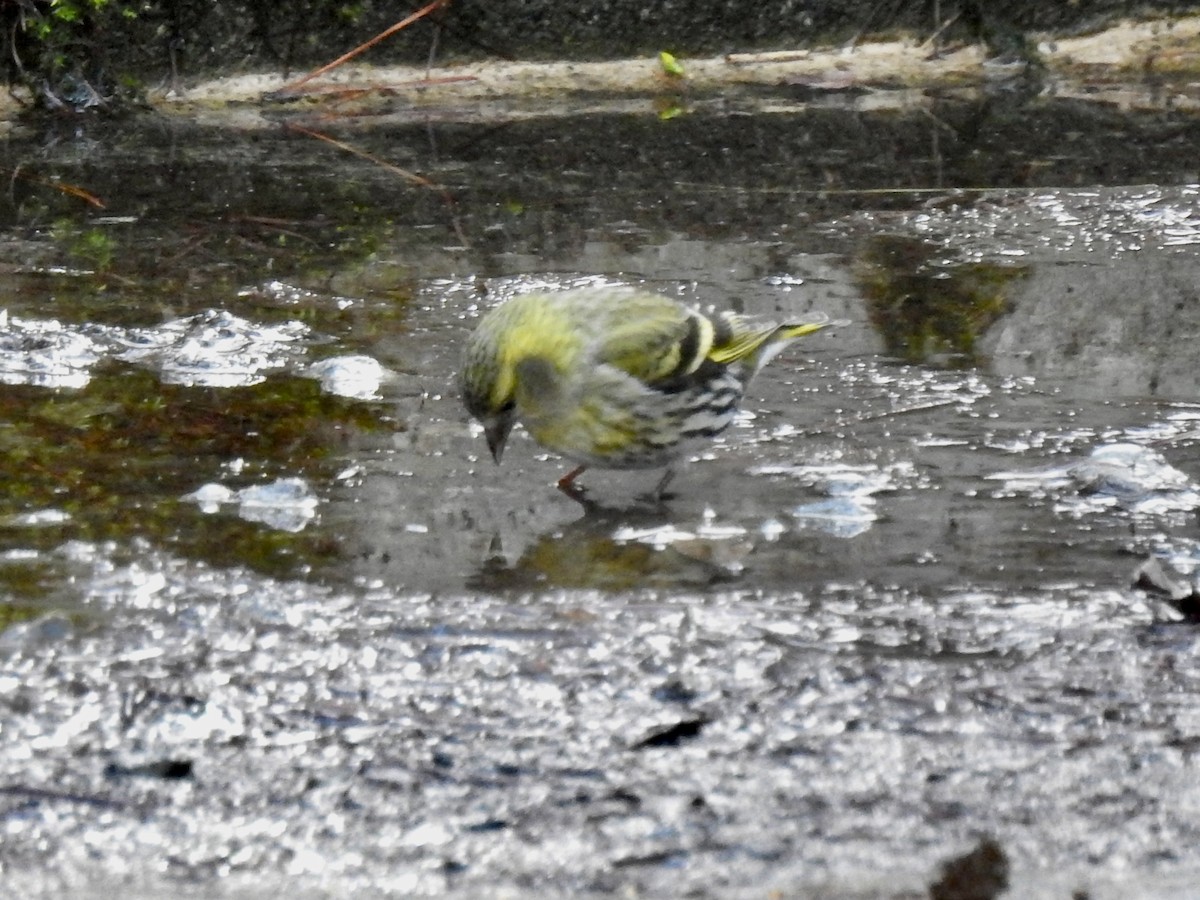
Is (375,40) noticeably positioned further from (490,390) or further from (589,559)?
(589,559)

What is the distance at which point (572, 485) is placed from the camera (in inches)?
151

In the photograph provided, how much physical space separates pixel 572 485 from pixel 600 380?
24cm

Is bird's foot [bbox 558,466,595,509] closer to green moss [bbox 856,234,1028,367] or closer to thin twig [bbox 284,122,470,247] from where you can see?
green moss [bbox 856,234,1028,367]

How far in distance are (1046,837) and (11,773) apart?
1.39m

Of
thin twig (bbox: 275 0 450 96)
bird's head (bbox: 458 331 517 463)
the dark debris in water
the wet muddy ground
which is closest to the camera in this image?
the dark debris in water

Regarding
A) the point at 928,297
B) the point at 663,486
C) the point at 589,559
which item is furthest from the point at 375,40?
the point at 589,559

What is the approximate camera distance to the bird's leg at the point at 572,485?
376 cm

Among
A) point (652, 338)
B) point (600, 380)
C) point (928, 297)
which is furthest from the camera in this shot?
point (928, 297)

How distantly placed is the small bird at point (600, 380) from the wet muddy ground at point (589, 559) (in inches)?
4.6

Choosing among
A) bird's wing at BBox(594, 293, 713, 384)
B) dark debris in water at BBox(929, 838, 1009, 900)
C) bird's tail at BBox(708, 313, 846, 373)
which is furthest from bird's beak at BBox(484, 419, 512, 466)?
dark debris in water at BBox(929, 838, 1009, 900)

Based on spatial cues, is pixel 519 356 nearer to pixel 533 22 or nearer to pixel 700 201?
pixel 700 201

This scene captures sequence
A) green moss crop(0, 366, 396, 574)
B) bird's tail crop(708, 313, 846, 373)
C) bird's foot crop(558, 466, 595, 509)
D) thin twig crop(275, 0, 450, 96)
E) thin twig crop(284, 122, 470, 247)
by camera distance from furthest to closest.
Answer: thin twig crop(275, 0, 450, 96)
thin twig crop(284, 122, 470, 247)
bird's tail crop(708, 313, 846, 373)
bird's foot crop(558, 466, 595, 509)
green moss crop(0, 366, 396, 574)

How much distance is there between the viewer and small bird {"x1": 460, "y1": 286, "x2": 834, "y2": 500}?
3672mm

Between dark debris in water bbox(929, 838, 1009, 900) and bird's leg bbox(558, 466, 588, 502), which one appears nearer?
dark debris in water bbox(929, 838, 1009, 900)
